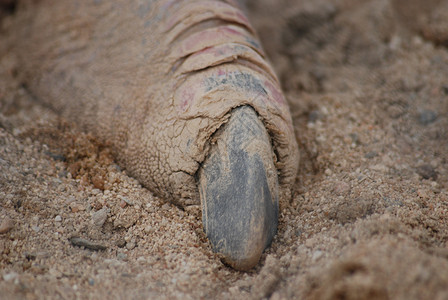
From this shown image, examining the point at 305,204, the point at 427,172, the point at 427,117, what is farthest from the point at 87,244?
the point at 427,117

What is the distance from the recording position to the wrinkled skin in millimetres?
1963

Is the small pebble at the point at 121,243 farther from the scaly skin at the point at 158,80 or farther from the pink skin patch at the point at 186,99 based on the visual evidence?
the pink skin patch at the point at 186,99

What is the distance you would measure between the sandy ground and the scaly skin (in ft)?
0.50

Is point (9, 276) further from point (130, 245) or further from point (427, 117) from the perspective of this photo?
point (427, 117)

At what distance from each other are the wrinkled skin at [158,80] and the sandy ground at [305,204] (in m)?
0.12

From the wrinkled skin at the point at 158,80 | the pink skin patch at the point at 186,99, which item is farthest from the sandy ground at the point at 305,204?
the pink skin patch at the point at 186,99

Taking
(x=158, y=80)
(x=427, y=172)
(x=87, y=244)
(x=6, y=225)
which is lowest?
(x=427, y=172)

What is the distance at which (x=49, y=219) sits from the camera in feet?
6.27

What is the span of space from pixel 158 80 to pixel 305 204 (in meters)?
1.03

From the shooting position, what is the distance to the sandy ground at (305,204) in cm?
157

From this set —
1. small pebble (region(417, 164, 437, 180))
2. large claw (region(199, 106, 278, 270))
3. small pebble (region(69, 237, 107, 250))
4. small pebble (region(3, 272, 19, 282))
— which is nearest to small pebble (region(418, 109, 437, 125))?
small pebble (region(417, 164, 437, 180))

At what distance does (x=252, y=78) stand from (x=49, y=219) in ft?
3.93

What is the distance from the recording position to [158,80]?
2217mm

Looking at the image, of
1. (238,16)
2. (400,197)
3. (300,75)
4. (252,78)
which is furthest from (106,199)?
(300,75)
